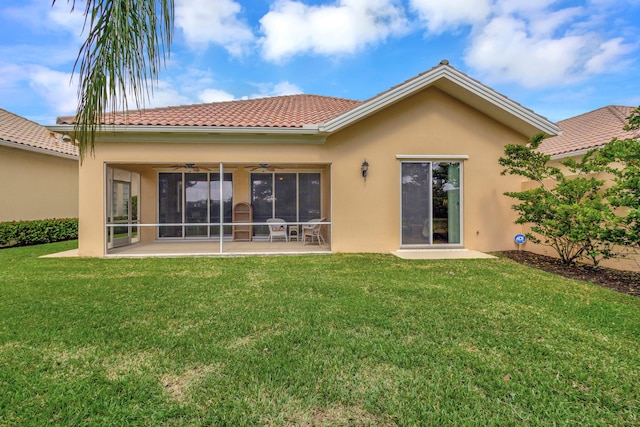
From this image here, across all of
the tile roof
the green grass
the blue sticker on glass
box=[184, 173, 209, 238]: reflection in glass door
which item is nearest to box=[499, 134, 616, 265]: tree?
the blue sticker on glass

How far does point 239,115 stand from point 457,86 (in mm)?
6498

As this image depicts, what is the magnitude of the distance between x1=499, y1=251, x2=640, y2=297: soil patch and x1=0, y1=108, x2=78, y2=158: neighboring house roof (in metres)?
15.3

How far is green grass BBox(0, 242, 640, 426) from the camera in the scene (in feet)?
8.12

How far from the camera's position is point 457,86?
9.06m

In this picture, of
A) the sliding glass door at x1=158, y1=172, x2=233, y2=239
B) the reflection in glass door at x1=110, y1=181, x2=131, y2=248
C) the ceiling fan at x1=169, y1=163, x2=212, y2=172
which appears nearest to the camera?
the reflection in glass door at x1=110, y1=181, x2=131, y2=248

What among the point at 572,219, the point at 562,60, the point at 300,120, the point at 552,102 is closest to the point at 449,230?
the point at 572,219

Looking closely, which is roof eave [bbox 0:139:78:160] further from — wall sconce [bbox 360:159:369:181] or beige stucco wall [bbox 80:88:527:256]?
wall sconce [bbox 360:159:369:181]

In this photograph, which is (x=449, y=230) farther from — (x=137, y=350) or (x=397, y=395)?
(x=137, y=350)

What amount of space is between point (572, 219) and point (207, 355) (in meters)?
8.20

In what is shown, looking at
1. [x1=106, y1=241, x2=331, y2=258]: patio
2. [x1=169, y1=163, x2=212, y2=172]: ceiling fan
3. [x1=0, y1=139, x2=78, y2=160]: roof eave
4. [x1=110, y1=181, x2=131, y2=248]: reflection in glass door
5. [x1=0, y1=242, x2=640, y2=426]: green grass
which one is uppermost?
[x1=0, y1=139, x2=78, y2=160]: roof eave

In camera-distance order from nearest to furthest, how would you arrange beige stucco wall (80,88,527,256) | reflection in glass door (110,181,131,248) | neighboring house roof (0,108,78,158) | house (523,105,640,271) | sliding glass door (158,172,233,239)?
house (523,105,640,271) < beige stucco wall (80,88,527,256) < reflection in glass door (110,181,131,248) < neighboring house roof (0,108,78,158) < sliding glass door (158,172,233,239)

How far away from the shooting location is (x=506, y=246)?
10.0 m

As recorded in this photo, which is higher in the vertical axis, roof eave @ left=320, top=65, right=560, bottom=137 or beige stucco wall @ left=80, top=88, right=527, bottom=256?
roof eave @ left=320, top=65, right=560, bottom=137

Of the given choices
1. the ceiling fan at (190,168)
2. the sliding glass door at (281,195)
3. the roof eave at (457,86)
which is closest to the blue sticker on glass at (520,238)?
the roof eave at (457,86)
